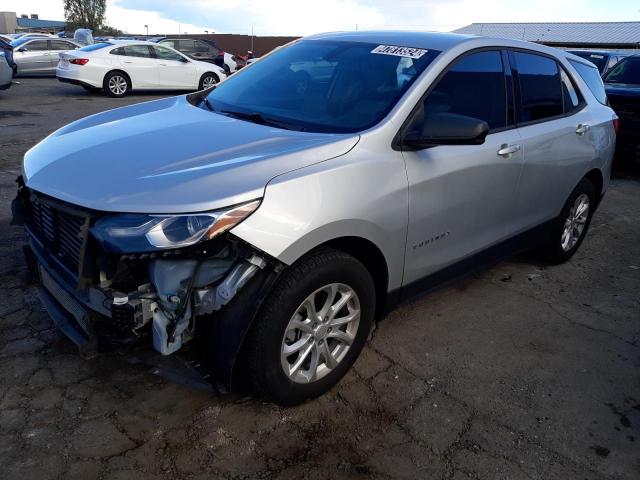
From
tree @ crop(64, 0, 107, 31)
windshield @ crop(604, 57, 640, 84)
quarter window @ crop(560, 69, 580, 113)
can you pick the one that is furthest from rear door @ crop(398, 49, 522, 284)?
tree @ crop(64, 0, 107, 31)

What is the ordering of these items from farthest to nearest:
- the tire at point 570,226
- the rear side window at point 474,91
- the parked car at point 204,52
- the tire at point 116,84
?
the parked car at point 204,52 < the tire at point 116,84 < the tire at point 570,226 < the rear side window at point 474,91

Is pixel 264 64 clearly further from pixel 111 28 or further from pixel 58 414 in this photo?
pixel 111 28

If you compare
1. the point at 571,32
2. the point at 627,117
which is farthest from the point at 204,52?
the point at 571,32

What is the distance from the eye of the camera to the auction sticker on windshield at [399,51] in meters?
3.24

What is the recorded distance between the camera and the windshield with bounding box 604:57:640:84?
9381 mm

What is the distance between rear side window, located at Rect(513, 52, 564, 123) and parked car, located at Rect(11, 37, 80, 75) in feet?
60.0

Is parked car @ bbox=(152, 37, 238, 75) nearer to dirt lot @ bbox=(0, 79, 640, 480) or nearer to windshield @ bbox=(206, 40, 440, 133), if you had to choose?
windshield @ bbox=(206, 40, 440, 133)

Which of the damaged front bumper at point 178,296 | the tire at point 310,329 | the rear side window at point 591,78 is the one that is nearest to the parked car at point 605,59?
the rear side window at point 591,78

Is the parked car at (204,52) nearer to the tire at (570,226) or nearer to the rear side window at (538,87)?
the tire at (570,226)

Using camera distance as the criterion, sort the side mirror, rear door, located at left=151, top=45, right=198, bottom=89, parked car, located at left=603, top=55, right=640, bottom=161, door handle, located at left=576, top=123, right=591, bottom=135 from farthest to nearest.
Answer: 1. rear door, located at left=151, top=45, right=198, bottom=89
2. parked car, located at left=603, top=55, right=640, bottom=161
3. door handle, located at left=576, top=123, right=591, bottom=135
4. the side mirror

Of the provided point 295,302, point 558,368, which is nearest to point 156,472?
point 295,302

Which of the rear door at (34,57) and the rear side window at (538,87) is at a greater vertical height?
the rear side window at (538,87)

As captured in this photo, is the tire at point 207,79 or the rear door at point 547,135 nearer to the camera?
the rear door at point 547,135

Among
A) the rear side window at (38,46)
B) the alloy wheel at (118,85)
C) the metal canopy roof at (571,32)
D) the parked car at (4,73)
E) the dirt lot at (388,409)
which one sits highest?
the metal canopy roof at (571,32)
